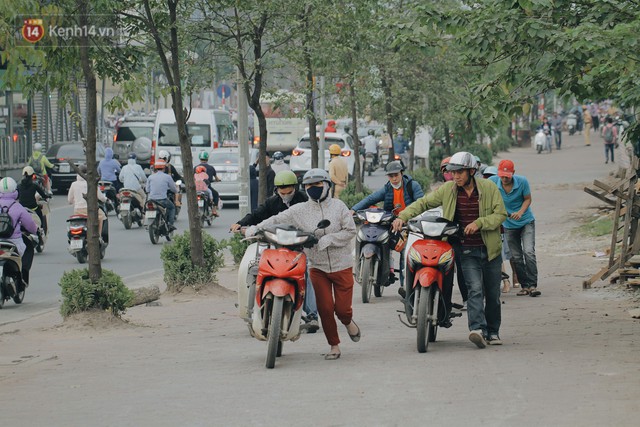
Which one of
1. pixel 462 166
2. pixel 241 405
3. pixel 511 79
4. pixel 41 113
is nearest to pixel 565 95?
pixel 511 79

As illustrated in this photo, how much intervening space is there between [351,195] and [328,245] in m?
17.3

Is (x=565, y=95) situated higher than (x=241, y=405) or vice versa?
(x=565, y=95)

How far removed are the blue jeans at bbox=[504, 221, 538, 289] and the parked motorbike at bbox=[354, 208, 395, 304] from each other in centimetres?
167

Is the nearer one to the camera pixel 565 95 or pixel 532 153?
pixel 565 95

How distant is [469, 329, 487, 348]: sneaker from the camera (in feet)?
34.9

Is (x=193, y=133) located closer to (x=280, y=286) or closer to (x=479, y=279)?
(x=479, y=279)

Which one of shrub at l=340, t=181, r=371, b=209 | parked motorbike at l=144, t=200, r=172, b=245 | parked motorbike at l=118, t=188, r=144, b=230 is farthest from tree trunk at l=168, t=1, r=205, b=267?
parked motorbike at l=118, t=188, r=144, b=230

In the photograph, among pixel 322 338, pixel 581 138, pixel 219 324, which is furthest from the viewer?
pixel 581 138

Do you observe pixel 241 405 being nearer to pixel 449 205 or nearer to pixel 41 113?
pixel 449 205

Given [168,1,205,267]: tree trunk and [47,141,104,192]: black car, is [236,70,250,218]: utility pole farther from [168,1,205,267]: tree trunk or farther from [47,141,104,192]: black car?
[47,141,104,192]: black car

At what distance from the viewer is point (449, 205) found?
1069 centimetres

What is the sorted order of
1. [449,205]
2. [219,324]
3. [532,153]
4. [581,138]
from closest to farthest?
→ [449,205], [219,324], [532,153], [581,138]

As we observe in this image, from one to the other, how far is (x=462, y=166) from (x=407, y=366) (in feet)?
5.86

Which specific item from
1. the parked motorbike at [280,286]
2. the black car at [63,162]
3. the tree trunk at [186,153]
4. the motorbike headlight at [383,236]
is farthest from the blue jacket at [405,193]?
the black car at [63,162]
